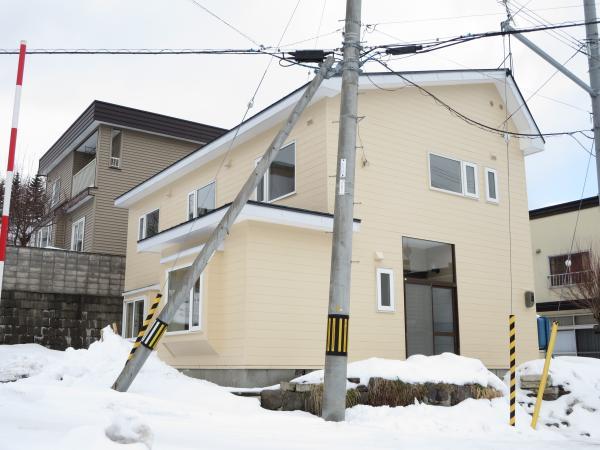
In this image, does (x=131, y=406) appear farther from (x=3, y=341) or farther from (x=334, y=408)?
(x=3, y=341)

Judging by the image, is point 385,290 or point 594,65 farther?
point 385,290

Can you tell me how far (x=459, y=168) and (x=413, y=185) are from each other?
188 centimetres

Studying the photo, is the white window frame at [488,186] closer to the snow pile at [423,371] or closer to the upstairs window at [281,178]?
the upstairs window at [281,178]

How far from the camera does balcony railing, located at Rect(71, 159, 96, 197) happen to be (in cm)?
2550

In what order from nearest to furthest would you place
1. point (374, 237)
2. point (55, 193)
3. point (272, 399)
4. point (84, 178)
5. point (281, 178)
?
1. point (272, 399)
2. point (374, 237)
3. point (281, 178)
4. point (84, 178)
5. point (55, 193)

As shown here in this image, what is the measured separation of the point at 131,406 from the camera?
315 inches

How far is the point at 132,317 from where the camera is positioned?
20594mm

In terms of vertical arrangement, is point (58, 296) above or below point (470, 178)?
below

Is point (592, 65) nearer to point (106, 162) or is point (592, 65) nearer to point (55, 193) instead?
point (106, 162)

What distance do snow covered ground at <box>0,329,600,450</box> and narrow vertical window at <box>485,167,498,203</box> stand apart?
16.1 feet

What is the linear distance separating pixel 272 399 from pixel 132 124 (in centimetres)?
1782

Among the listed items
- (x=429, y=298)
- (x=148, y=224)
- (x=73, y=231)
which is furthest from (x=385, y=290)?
(x=73, y=231)

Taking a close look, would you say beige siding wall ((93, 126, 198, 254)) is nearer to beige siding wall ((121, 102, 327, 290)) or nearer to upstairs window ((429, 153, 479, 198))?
beige siding wall ((121, 102, 327, 290))

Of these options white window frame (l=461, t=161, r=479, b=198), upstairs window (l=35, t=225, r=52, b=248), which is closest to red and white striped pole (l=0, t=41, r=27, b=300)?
white window frame (l=461, t=161, r=479, b=198)
